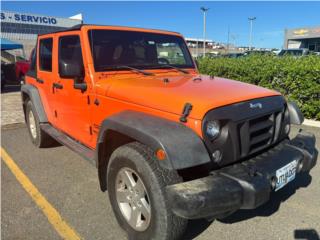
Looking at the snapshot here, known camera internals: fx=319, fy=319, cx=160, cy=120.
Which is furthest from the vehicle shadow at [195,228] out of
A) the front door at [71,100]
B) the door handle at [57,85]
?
the door handle at [57,85]

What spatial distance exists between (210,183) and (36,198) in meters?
2.42

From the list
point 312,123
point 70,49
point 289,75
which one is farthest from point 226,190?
point 289,75

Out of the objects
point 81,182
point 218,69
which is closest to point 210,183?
point 81,182

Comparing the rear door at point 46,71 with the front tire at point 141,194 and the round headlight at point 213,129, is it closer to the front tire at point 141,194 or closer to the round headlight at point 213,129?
the front tire at point 141,194

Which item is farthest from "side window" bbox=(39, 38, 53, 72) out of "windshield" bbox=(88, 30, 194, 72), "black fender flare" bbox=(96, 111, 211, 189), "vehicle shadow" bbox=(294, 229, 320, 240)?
"vehicle shadow" bbox=(294, 229, 320, 240)

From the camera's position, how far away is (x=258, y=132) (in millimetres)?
2938

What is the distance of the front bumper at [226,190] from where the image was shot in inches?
88.7

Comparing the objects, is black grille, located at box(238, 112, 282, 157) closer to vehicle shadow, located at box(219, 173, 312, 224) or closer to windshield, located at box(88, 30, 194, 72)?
vehicle shadow, located at box(219, 173, 312, 224)

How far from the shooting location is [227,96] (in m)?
2.85

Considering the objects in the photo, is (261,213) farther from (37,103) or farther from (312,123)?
(312,123)

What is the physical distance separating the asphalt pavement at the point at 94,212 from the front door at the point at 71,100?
2.05 ft

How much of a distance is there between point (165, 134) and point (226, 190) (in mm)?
617

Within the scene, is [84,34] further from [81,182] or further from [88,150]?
[81,182]

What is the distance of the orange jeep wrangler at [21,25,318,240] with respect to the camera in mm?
2406
